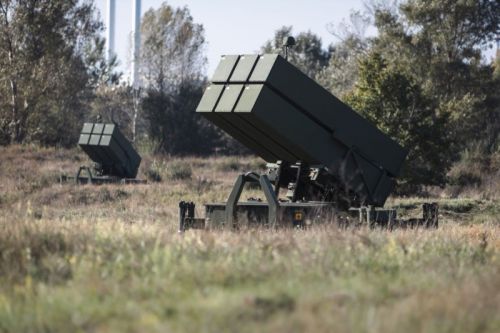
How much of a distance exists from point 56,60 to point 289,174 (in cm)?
4684

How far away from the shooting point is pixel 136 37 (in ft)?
244

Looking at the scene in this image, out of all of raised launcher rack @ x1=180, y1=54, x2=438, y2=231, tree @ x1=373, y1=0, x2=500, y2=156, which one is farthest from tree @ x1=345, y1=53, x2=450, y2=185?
tree @ x1=373, y1=0, x2=500, y2=156

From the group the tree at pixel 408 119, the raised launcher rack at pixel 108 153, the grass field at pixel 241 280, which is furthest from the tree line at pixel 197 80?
the grass field at pixel 241 280

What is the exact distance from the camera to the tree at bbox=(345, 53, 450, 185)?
32.5m

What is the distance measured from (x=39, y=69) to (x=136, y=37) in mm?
14366

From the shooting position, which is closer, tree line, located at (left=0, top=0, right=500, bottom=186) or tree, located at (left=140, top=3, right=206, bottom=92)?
tree line, located at (left=0, top=0, right=500, bottom=186)

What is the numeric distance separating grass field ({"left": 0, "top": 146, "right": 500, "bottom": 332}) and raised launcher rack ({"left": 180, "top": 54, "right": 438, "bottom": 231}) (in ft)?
9.63

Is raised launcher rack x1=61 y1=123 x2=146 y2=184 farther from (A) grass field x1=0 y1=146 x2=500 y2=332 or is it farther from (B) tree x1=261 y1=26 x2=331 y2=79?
(B) tree x1=261 y1=26 x2=331 y2=79

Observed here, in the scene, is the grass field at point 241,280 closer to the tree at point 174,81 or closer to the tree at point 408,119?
the tree at point 408,119

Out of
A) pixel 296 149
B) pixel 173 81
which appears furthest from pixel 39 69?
pixel 296 149

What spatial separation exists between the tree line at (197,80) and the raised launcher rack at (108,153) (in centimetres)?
839

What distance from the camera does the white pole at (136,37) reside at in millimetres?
73562

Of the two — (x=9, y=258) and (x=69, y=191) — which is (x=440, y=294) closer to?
(x=9, y=258)

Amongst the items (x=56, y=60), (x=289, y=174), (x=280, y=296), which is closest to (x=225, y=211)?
(x=289, y=174)
